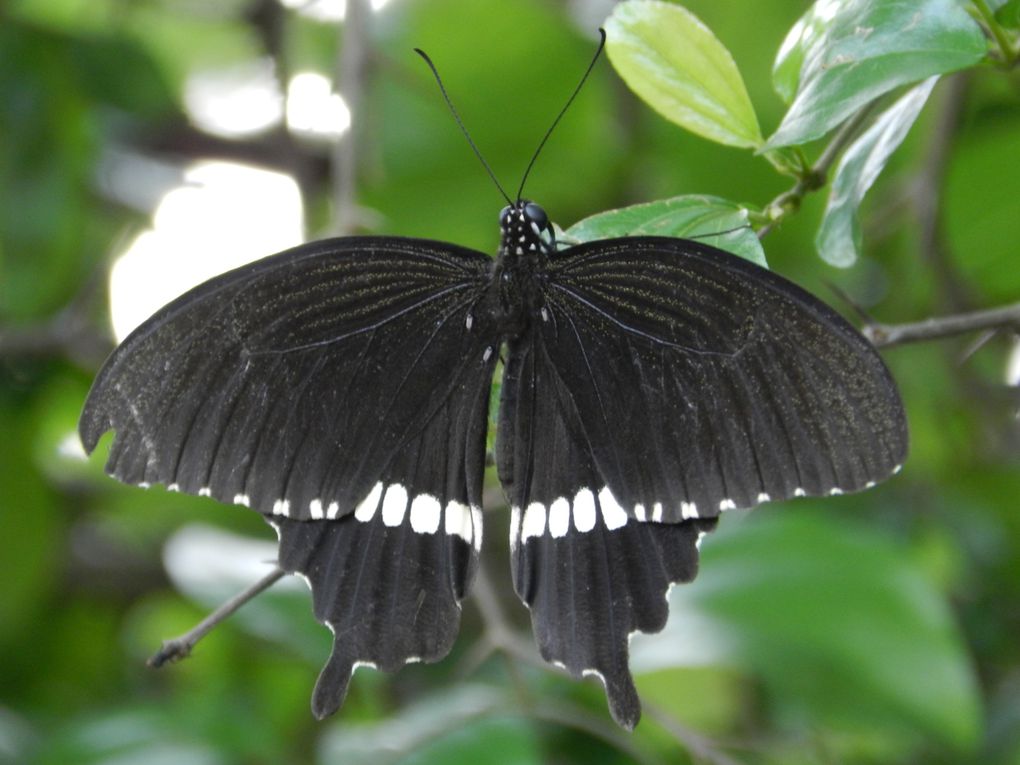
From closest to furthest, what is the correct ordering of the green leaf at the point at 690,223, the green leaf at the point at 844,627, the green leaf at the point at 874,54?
the green leaf at the point at 874,54 < the green leaf at the point at 690,223 < the green leaf at the point at 844,627

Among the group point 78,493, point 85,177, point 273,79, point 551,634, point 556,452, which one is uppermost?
point 273,79

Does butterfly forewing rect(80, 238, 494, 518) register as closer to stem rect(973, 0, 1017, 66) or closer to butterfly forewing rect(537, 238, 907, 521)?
butterfly forewing rect(537, 238, 907, 521)

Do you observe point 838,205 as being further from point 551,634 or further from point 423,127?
point 423,127

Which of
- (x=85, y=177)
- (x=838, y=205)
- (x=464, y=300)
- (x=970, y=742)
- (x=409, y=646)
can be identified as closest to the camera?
(x=838, y=205)

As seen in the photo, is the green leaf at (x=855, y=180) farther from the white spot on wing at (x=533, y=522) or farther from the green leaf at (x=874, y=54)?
the white spot on wing at (x=533, y=522)

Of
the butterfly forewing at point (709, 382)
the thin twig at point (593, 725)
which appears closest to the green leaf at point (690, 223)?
the butterfly forewing at point (709, 382)

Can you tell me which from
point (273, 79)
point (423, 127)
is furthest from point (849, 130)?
point (273, 79)
